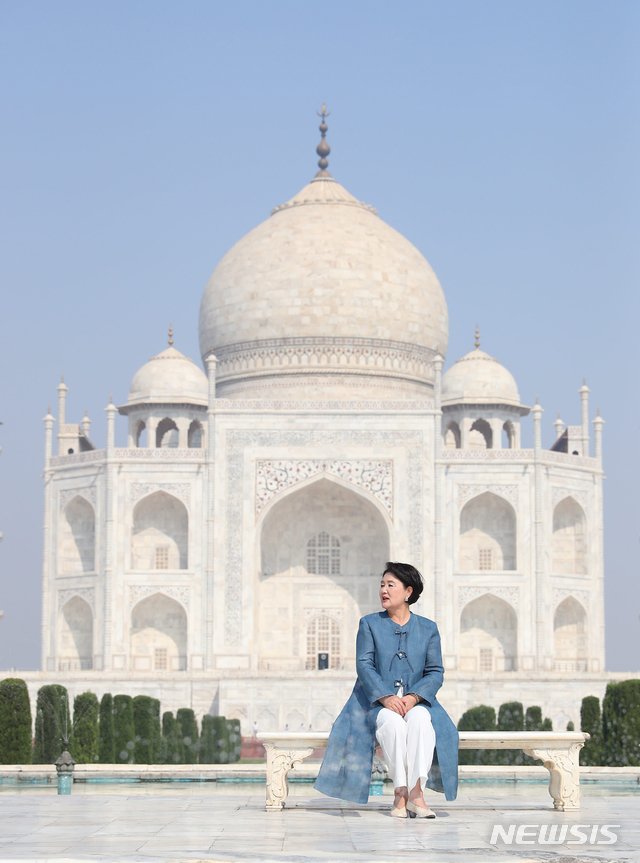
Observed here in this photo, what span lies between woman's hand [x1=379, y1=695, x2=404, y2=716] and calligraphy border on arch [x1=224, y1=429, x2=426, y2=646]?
2219 centimetres

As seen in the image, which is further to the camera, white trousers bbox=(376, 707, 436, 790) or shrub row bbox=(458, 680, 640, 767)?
shrub row bbox=(458, 680, 640, 767)

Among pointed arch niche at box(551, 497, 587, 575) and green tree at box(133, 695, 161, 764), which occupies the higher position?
pointed arch niche at box(551, 497, 587, 575)

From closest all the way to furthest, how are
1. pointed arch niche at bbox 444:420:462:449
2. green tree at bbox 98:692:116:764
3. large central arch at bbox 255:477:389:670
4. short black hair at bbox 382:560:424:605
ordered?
1. short black hair at bbox 382:560:424:605
2. green tree at bbox 98:692:116:764
3. large central arch at bbox 255:477:389:670
4. pointed arch niche at bbox 444:420:462:449

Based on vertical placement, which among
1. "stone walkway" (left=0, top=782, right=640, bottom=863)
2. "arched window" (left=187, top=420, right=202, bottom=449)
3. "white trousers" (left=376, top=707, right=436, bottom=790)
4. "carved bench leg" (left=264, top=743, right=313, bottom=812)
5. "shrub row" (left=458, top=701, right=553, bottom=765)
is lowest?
"shrub row" (left=458, top=701, right=553, bottom=765)

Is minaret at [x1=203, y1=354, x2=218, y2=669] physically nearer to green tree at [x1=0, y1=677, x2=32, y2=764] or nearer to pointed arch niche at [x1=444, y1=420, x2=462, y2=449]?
pointed arch niche at [x1=444, y1=420, x2=462, y2=449]

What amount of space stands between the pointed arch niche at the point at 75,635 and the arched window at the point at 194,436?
4.59 meters

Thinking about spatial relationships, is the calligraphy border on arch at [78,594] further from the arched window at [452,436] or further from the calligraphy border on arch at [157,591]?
the arched window at [452,436]

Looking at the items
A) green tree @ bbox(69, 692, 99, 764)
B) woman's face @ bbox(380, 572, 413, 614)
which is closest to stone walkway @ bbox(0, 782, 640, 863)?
woman's face @ bbox(380, 572, 413, 614)

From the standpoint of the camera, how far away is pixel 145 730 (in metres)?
20.2

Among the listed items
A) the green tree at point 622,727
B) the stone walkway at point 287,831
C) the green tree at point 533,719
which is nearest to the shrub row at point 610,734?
the green tree at point 622,727

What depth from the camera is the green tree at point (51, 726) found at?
62.0 ft

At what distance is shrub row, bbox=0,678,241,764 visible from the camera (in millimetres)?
18484


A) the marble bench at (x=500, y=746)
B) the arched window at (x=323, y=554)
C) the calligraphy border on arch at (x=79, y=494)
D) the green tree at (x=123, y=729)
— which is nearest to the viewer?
the marble bench at (x=500, y=746)

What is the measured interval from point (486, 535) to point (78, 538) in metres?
7.90
